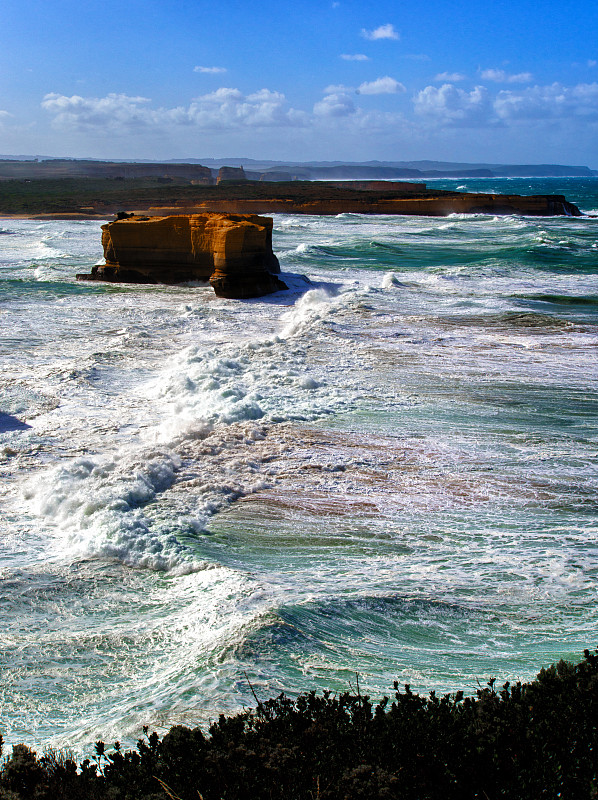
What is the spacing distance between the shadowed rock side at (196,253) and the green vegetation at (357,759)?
1714 cm

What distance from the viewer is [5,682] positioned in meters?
3.90

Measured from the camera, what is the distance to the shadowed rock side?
19.7 meters

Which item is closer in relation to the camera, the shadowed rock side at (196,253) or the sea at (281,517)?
the sea at (281,517)

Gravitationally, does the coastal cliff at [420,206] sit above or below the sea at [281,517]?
above

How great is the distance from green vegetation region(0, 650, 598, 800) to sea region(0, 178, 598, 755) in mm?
559

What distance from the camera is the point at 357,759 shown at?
2.86m

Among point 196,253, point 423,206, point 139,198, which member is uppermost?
point 139,198

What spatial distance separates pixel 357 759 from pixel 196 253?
66.2 feet

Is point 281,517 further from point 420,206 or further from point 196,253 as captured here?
point 420,206

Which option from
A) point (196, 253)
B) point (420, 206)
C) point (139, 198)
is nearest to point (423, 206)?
point (420, 206)

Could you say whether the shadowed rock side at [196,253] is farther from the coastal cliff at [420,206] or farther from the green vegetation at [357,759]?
the coastal cliff at [420,206]

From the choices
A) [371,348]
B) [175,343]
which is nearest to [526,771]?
[371,348]

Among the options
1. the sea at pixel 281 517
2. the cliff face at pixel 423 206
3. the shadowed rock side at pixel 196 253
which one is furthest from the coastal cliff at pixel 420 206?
the sea at pixel 281 517

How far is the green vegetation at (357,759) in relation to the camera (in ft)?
8.96
